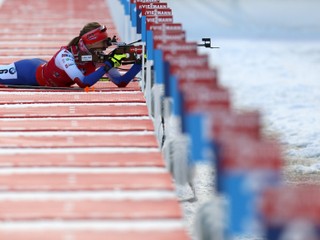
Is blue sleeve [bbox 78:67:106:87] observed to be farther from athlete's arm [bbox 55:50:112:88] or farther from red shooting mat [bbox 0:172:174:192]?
red shooting mat [bbox 0:172:174:192]

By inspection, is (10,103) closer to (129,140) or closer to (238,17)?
(129,140)

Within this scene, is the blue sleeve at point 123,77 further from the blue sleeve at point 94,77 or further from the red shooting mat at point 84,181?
the red shooting mat at point 84,181

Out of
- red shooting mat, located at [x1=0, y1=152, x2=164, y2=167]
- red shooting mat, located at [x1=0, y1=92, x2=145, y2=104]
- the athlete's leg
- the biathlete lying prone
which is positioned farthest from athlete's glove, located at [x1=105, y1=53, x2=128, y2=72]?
red shooting mat, located at [x1=0, y1=152, x2=164, y2=167]

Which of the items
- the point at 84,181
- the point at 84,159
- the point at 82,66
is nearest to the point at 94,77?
the point at 82,66

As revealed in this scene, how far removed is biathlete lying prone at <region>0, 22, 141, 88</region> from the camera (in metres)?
9.79

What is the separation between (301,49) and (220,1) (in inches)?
243

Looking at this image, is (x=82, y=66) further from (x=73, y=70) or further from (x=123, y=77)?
(x=123, y=77)

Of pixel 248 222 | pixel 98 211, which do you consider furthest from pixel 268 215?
pixel 98 211

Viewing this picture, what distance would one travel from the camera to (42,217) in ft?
19.8

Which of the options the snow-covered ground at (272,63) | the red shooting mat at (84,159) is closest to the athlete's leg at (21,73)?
the snow-covered ground at (272,63)

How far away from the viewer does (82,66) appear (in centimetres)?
998

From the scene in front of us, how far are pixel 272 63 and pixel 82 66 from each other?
40.7ft

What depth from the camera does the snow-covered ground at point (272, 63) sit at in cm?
1367

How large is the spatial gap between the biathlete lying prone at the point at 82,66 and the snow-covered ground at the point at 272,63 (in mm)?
1408
